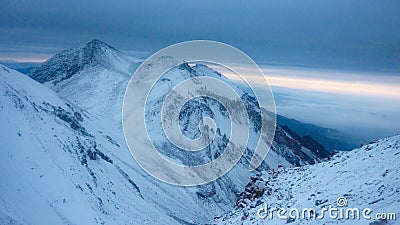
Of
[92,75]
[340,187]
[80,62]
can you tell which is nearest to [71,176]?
[340,187]

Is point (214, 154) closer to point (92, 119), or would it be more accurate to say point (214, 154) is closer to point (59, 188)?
point (92, 119)

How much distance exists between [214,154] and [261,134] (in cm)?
4728

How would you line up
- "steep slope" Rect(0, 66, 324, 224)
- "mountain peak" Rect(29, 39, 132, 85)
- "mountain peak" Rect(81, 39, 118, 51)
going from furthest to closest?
1. "mountain peak" Rect(81, 39, 118, 51)
2. "mountain peak" Rect(29, 39, 132, 85)
3. "steep slope" Rect(0, 66, 324, 224)

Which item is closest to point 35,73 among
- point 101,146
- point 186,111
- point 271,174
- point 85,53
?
point 85,53

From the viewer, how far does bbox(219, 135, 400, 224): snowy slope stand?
20027mm

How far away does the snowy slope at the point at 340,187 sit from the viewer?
20.0 meters

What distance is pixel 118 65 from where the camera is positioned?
144375 mm

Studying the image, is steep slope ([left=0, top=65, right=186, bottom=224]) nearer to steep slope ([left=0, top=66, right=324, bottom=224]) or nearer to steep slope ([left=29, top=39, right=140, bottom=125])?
steep slope ([left=0, top=66, right=324, bottom=224])

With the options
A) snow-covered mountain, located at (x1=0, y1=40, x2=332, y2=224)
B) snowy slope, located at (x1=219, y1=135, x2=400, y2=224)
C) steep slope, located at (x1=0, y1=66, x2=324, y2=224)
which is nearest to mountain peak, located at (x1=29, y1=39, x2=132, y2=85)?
snow-covered mountain, located at (x1=0, y1=40, x2=332, y2=224)

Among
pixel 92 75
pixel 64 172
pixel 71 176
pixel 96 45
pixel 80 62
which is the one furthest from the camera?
pixel 96 45

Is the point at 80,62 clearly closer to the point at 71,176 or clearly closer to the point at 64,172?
the point at 71,176

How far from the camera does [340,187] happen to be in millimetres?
24281

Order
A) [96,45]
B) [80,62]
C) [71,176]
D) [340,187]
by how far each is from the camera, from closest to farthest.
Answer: [340,187], [71,176], [80,62], [96,45]

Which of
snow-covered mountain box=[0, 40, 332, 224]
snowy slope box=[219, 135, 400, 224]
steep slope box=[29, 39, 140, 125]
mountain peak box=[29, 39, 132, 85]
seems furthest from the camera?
mountain peak box=[29, 39, 132, 85]
